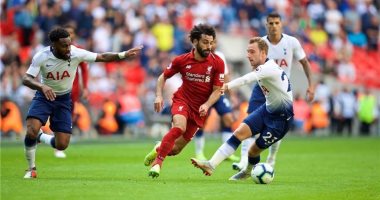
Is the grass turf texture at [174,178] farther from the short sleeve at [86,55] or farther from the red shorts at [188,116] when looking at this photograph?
the short sleeve at [86,55]

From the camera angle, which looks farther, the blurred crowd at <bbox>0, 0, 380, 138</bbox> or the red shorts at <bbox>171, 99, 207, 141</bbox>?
the blurred crowd at <bbox>0, 0, 380, 138</bbox>

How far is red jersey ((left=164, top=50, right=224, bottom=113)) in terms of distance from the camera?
14.8m

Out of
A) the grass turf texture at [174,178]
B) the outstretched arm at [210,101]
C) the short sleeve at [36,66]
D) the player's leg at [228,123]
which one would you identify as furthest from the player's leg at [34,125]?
the player's leg at [228,123]

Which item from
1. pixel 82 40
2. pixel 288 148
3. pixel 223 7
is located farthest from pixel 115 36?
pixel 288 148

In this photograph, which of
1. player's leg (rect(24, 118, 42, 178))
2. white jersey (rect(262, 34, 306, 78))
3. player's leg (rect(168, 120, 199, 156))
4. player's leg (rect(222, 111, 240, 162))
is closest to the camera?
player's leg (rect(24, 118, 42, 178))

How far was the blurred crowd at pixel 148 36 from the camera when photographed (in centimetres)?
2952

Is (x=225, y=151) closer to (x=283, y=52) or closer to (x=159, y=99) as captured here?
(x=159, y=99)

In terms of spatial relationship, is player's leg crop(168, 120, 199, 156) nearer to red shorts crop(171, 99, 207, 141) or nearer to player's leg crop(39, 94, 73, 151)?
red shorts crop(171, 99, 207, 141)

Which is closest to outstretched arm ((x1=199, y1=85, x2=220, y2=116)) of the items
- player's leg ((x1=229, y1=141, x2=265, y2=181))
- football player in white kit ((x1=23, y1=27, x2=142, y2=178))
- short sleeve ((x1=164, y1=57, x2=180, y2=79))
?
short sleeve ((x1=164, y1=57, x2=180, y2=79))

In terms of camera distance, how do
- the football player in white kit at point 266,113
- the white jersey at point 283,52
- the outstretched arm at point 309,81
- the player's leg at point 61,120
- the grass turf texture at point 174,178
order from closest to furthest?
the grass turf texture at point 174,178
the football player in white kit at point 266,113
the player's leg at point 61,120
the outstretched arm at point 309,81
the white jersey at point 283,52

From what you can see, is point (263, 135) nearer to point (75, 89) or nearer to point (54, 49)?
point (54, 49)

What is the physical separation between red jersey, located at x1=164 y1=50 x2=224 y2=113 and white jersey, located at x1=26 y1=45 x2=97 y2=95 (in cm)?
142

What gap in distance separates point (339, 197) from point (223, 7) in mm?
24664

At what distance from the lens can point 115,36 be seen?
3195 cm
